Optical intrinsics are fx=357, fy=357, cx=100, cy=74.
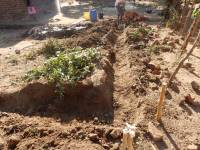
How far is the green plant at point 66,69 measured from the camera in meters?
7.07

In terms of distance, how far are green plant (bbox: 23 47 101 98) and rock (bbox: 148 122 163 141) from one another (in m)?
1.83

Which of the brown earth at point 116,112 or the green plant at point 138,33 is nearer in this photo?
the brown earth at point 116,112

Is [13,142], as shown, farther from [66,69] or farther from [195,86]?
[195,86]

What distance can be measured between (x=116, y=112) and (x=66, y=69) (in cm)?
140

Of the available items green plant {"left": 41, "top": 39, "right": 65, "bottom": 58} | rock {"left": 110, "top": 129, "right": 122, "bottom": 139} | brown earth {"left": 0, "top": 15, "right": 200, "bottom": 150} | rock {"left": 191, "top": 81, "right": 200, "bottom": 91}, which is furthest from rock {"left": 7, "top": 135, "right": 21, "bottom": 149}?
rock {"left": 191, "top": 81, "right": 200, "bottom": 91}

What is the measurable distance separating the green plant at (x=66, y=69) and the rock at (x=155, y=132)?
1831 mm

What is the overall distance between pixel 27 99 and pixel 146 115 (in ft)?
8.07

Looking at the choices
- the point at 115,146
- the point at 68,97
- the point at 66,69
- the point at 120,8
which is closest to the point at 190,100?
the point at 115,146

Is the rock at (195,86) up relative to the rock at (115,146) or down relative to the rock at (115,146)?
up

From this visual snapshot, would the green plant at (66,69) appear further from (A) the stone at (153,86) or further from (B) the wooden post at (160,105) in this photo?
(B) the wooden post at (160,105)

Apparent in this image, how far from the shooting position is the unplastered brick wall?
1381 cm

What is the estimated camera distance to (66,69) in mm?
7352

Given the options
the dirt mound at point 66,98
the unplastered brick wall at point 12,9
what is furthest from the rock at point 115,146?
the unplastered brick wall at point 12,9

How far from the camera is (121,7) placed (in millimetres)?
12250
